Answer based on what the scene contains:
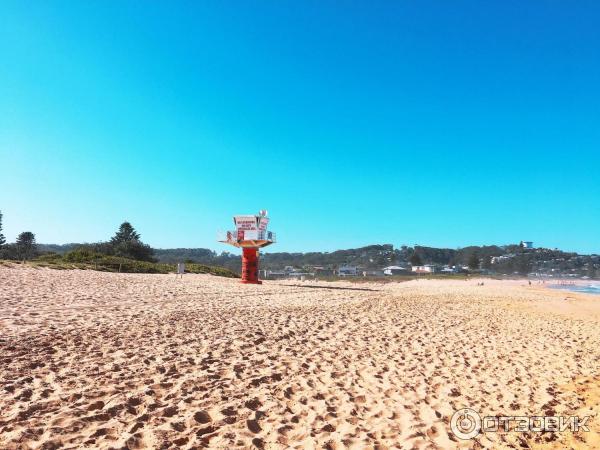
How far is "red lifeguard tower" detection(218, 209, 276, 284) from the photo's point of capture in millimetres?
30000

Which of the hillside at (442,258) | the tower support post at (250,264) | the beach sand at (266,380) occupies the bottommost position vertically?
the beach sand at (266,380)

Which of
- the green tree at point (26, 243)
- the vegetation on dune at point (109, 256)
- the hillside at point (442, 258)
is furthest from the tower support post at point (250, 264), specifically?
the hillside at point (442, 258)

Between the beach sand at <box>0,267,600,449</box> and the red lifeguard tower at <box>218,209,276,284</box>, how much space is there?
664 inches

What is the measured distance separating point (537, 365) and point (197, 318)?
9.37 meters

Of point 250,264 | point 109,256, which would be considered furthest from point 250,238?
point 109,256

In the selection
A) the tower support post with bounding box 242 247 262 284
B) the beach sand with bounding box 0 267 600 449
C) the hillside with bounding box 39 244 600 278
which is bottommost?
the beach sand with bounding box 0 267 600 449

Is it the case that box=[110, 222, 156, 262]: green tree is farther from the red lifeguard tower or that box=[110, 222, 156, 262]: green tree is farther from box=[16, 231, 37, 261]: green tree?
the red lifeguard tower

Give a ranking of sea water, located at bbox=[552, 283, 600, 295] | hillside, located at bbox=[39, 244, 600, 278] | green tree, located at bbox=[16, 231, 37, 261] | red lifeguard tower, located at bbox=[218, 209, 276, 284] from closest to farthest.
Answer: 1. red lifeguard tower, located at bbox=[218, 209, 276, 284]
2. sea water, located at bbox=[552, 283, 600, 295]
3. green tree, located at bbox=[16, 231, 37, 261]
4. hillside, located at bbox=[39, 244, 600, 278]

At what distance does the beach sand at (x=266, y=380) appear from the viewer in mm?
4676

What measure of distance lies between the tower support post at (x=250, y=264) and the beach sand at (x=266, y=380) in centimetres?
1736

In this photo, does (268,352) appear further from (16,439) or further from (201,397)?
(16,439)

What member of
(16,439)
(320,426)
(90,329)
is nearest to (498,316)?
(320,426)

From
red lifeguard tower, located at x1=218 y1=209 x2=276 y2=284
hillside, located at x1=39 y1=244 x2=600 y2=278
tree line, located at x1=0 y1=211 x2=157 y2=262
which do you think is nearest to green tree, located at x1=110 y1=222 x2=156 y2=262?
tree line, located at x1=0 y1=211 x2=157 y2=262

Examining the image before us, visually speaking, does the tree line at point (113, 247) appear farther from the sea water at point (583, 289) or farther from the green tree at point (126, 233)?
the sea water at point (583, 289)
